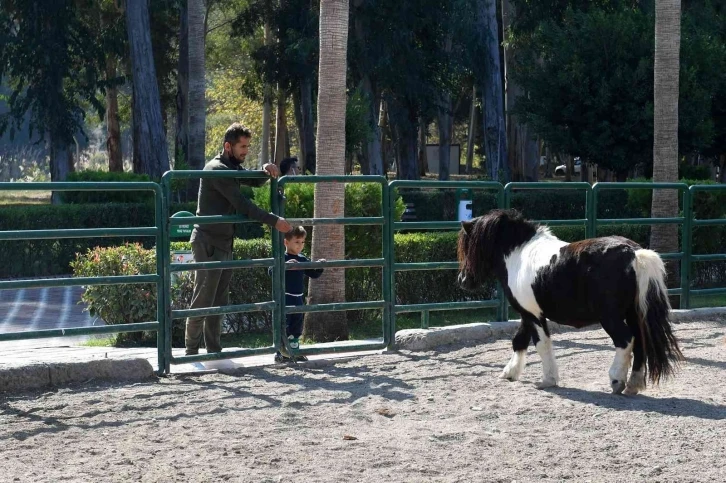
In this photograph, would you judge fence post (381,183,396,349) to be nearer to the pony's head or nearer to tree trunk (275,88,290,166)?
the pony's head

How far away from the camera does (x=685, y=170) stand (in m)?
26.1

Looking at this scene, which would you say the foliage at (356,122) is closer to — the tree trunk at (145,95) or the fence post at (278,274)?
the tree trunk at (145,95)

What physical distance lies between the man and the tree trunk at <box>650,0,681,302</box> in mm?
7074

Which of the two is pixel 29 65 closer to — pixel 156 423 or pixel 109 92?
pixel 109 92

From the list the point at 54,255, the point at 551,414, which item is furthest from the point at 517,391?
the point at 54,255

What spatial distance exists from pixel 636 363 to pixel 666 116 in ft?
23.3

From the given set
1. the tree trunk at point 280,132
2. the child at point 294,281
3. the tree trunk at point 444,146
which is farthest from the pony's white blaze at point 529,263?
the tree trunk at point 280,132

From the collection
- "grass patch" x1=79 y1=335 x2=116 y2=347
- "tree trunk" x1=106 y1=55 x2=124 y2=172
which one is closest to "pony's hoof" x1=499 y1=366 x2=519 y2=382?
"grass patch" x1=79 y1=335 x2=116 y2=347

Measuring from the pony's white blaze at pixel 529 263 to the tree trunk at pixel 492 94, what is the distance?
76.8 ft

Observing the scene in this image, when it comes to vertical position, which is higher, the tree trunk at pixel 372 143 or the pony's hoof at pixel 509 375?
the tree trunk at pixel 372 143

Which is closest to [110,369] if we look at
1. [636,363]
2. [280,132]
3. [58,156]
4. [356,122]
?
[636,363]

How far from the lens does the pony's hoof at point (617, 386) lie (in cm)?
734

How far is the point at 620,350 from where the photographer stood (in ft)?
24.0

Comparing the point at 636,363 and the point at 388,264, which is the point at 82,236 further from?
the point at 636,363
